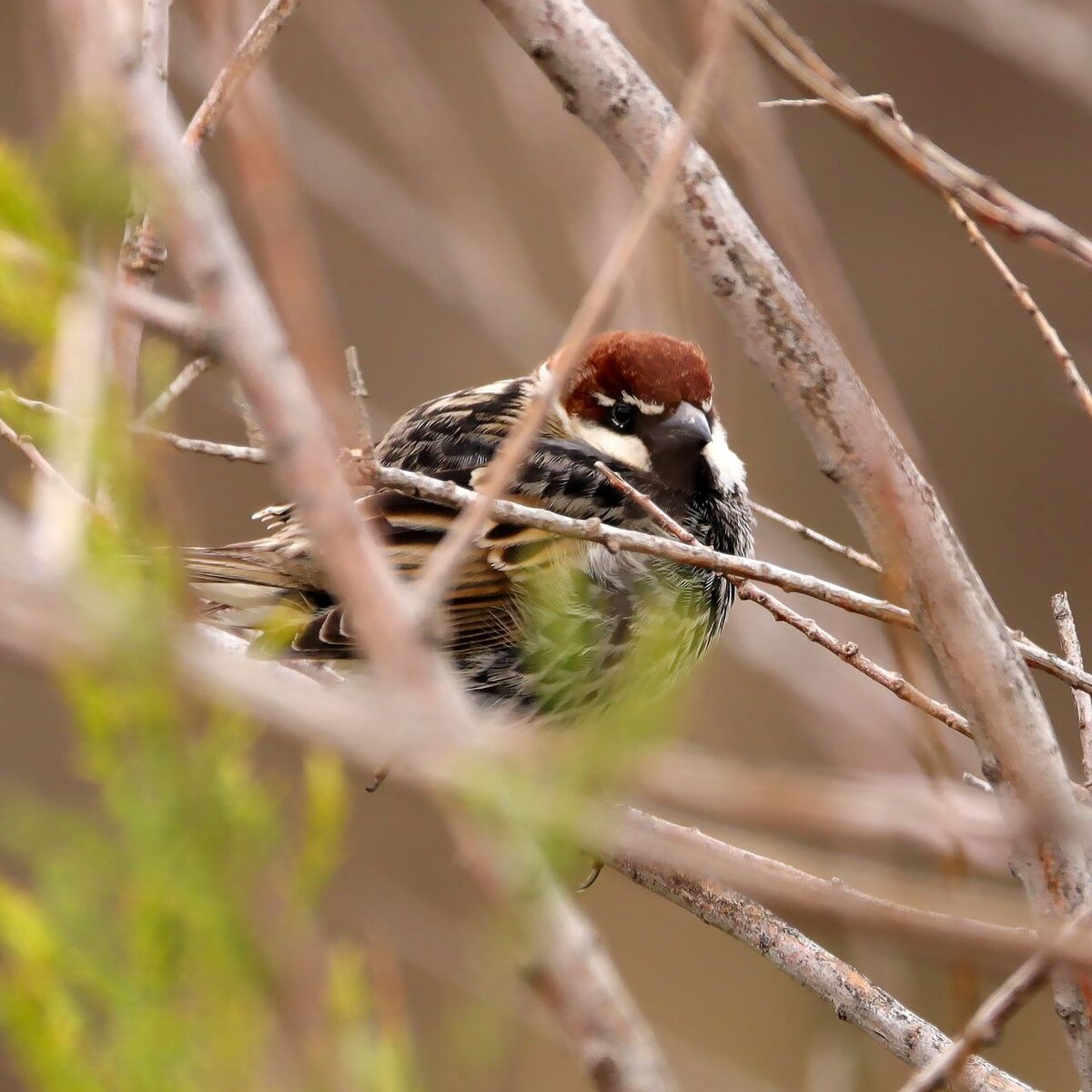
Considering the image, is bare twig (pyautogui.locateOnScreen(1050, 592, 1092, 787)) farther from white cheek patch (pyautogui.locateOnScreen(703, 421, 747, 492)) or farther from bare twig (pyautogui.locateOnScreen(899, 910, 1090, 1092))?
white cheek patch (pyautogui.locateOnScreen(703, 421, 747, 492))

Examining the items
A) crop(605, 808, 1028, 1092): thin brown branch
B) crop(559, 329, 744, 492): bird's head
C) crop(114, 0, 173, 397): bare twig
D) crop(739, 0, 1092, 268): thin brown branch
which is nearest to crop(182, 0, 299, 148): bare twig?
crop(114, 0, 173, 397): bare twig

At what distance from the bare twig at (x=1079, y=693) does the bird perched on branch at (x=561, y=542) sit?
0.78m

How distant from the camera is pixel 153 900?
95cm

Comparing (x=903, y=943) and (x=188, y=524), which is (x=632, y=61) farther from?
(x=903, y=943)

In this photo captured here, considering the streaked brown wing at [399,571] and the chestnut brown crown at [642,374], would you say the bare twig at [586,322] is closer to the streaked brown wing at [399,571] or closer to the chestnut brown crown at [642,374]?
the streaked brown wing at [399,571]

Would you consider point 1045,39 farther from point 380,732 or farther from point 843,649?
point 380,732

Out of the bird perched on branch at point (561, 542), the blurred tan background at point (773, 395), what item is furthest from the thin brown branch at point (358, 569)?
the blurred tan background at point (773, 395)

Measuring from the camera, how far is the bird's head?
10.3ft

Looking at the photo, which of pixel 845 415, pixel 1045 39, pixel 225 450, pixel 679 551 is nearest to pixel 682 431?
pixel 1045 39

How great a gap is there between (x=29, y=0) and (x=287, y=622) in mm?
1100

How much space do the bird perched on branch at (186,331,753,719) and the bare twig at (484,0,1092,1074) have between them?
1168 mm

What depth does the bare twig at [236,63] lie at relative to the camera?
176cm

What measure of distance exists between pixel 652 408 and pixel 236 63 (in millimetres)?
1523

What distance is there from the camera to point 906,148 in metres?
1.50
